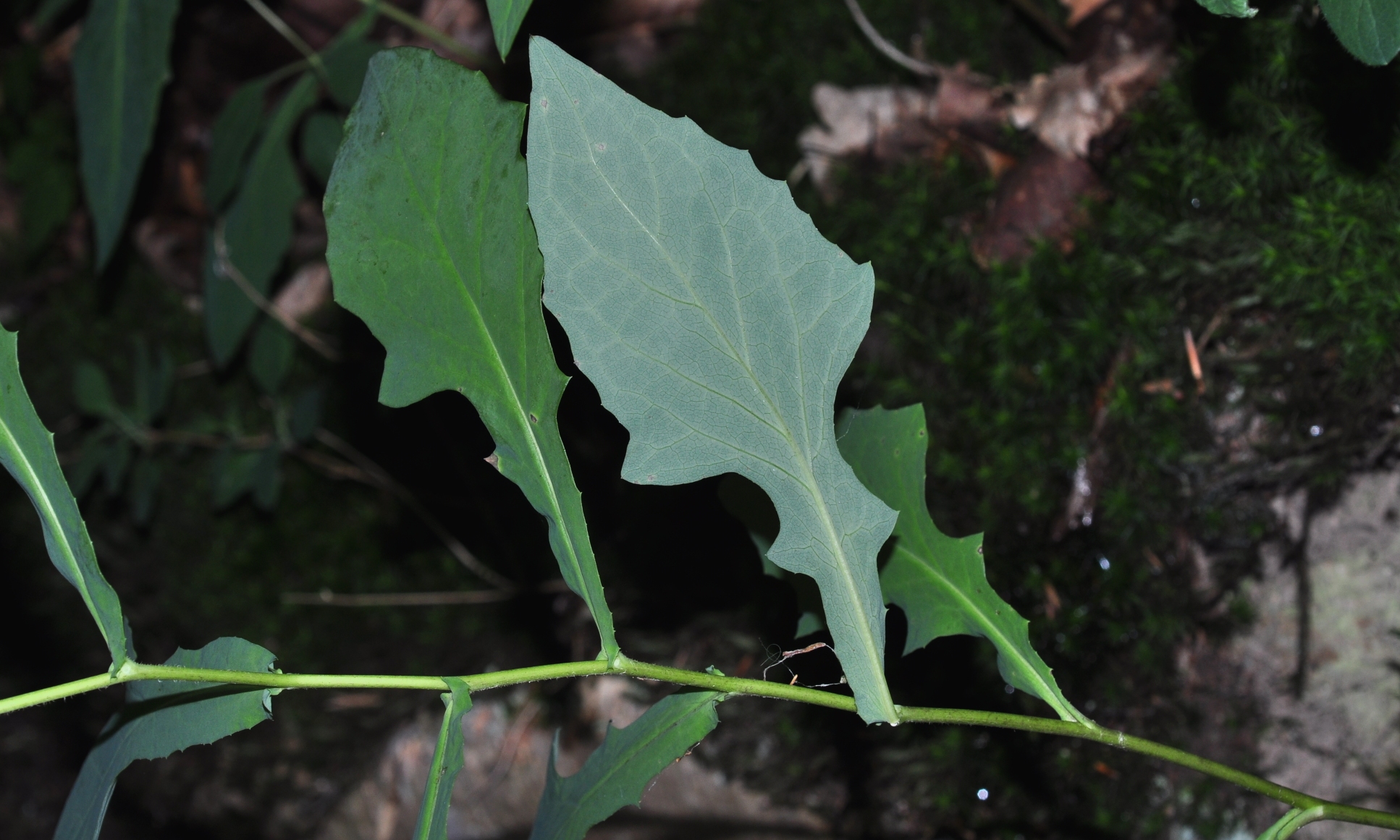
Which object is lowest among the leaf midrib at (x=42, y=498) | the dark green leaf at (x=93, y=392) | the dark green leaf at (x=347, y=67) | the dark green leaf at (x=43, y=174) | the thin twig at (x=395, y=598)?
the thin twig at (x=395, y=598)

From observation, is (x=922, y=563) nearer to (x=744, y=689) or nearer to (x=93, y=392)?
(x=744, y=689)

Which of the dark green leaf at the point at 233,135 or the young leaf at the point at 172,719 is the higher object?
the dark green leaf at the point at 233,135

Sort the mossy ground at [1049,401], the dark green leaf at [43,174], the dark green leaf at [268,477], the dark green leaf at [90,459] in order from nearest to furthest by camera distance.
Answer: the mossy ground at [1049,401], the dark green leaf at [268,477], the dark green leaf at [90,459], the dark green leaf at [43,174]

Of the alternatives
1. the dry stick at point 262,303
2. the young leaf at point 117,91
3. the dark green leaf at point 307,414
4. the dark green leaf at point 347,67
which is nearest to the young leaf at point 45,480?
the dark green leaf at point 347,67

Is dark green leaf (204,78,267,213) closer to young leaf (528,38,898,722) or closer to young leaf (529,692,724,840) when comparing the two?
young leaf (528,38,898,722)

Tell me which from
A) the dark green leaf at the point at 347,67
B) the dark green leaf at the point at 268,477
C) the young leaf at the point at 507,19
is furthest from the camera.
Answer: the dark green leaf at the point at 268,477

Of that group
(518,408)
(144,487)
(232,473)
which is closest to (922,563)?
(518,408)

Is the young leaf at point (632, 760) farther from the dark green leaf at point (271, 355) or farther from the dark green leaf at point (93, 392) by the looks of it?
the dark green leaf at point (93, 392)

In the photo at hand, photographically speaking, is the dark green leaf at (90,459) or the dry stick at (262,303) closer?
the dry stick at (262,303)

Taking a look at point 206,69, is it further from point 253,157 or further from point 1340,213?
point 1340,213
